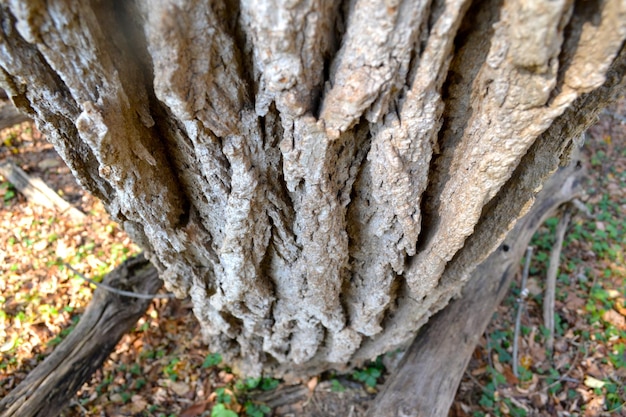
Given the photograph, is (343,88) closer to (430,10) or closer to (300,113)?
(300,113)

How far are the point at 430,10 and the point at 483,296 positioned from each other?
2.39 metres

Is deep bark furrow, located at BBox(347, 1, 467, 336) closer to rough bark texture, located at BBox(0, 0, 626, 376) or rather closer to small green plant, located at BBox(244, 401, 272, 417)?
rough bark texture, located at BBox(0, 0, 626, 376)

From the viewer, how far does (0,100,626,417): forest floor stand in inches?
109

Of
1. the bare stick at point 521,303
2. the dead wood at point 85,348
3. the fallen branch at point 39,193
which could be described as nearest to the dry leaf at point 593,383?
the bare stick at point 521,303

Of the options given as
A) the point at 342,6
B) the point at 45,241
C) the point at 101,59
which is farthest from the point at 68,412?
the point at 342,6

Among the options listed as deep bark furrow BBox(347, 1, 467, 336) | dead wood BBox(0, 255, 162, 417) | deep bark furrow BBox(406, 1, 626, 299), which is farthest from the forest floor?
deep bark furrow BBox(406, 1, 626, 299)

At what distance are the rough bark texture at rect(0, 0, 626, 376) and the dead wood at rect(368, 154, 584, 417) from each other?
821 mm

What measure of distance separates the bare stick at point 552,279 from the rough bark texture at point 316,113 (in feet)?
7.76

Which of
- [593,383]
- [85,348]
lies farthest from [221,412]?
[593,383]

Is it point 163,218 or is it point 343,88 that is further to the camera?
point 163,218

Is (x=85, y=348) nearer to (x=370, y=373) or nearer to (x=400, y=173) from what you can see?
(x=370, y=373)

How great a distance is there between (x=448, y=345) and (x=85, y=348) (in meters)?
2.35

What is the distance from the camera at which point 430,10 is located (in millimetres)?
898

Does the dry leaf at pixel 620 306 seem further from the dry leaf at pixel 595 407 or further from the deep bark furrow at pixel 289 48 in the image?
the deep bark furrow at pixel 289 48
